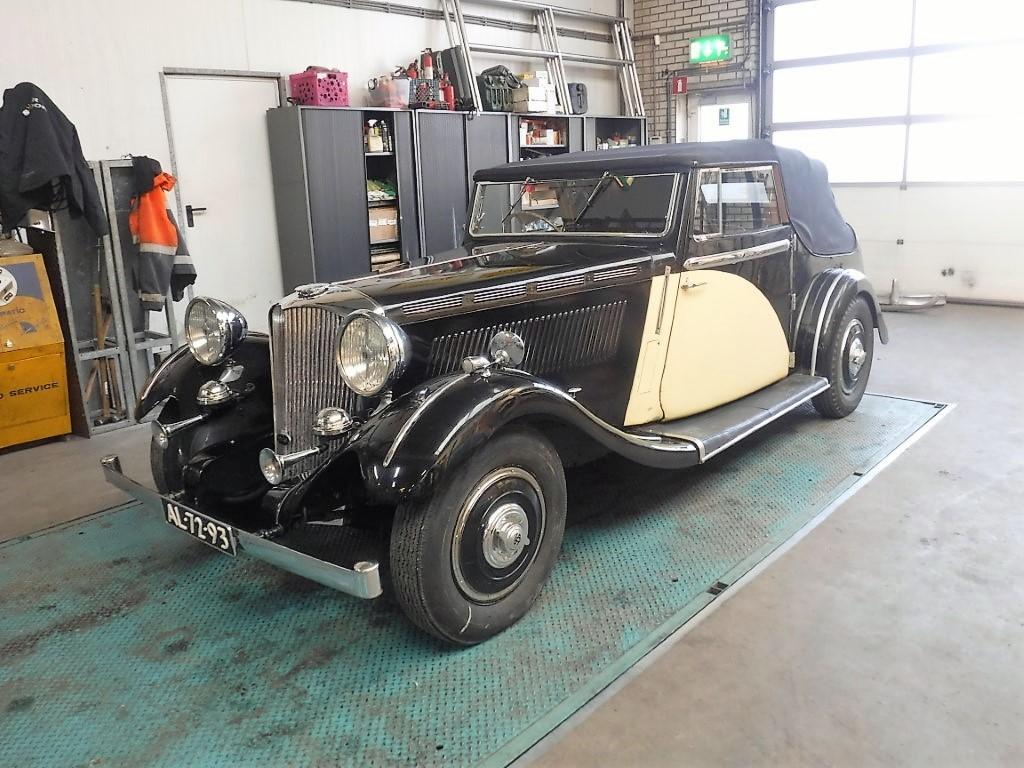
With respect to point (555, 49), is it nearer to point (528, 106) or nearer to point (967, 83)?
point (528, 106)

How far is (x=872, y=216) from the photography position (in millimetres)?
8625

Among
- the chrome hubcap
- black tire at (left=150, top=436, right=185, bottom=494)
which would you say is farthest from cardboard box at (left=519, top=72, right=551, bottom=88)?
the chrome hubcap

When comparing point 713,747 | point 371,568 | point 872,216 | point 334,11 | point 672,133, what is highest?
point 334,11

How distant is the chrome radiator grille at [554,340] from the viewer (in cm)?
276

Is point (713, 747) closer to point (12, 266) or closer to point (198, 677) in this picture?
point (198, 677)

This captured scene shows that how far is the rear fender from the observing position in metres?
4.18

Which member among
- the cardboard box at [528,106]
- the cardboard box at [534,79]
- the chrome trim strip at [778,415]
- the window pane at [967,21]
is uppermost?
the window pane at [967,21]

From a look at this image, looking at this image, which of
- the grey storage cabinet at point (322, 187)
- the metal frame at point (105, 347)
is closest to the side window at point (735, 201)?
the grey storage cabinet at point (322, 187)

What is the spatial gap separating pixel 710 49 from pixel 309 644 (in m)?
8.77

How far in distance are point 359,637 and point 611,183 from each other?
2176 mm

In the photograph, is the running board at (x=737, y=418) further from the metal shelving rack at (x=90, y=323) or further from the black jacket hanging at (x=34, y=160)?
the black jacket hanging at (x=34, y=160)

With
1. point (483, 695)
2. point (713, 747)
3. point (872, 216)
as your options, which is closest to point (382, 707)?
point (483, 695)

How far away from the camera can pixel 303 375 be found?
8.73 feet

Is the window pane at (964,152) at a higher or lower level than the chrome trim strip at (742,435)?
higher
